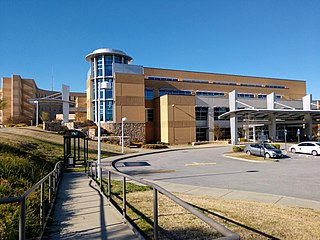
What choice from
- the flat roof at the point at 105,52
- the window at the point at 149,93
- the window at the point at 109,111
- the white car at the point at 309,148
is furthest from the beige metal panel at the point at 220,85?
the white car at the point at 309,148

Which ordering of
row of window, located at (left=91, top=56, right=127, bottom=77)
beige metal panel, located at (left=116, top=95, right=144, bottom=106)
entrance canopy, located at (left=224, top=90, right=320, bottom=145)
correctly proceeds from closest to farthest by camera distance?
entrance canopy, located at (left=224, top=90, right=320, bottom=145)
beige metal panel, located at (left=116, top=95, right=144, bottom=106)
row of window, located at (left=91, top=56, right=127, bottom=77)

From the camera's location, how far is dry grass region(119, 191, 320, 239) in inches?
201

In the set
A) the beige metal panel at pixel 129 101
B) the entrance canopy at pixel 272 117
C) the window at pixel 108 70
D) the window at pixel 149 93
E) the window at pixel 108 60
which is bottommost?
the entrance canopy at pixel 272 117

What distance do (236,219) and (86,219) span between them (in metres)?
3.56

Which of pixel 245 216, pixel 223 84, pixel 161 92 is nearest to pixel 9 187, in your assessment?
pixel 245 216

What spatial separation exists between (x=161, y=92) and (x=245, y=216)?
51.3 meters

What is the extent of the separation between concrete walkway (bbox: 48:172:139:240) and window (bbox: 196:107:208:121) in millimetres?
43928

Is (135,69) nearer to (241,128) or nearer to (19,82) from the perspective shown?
(241,128)

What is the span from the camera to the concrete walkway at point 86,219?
4953 millimetres

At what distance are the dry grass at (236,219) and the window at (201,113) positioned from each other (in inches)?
1722

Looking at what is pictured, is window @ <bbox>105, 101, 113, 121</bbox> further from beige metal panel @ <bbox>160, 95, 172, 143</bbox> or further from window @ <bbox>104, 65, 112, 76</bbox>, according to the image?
beige metal panel @ <bbox>160, 95, 172, 143</bbox>

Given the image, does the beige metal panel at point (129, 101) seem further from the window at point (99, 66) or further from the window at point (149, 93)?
the window at point (99, 66)

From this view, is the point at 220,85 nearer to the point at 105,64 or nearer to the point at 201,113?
the point at 201,113

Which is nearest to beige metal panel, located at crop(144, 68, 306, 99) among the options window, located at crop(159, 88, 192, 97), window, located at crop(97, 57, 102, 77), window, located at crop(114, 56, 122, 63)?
window, located at crop(159, 88, 192, 97)
